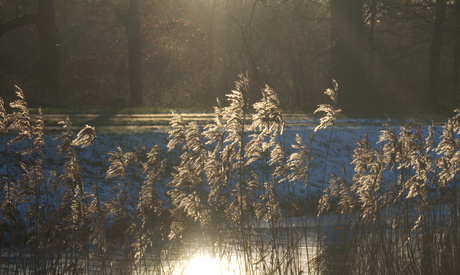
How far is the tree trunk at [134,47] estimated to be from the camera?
23.4 meters

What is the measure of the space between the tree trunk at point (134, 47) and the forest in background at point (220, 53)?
51mm

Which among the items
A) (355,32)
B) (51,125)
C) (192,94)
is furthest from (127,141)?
(192,94)

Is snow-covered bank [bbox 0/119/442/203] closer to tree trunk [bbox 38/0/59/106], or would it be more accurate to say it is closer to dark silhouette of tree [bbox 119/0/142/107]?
dark silhouette of tree [bbox 119/0/142/107]

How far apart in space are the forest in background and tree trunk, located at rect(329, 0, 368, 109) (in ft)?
0.15

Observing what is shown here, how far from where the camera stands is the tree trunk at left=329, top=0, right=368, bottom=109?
63.5 feet

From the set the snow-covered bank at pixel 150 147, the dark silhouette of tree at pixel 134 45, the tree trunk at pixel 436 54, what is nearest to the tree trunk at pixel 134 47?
the dark silhouette of tree at pixel 134 45

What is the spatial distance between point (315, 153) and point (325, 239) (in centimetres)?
432

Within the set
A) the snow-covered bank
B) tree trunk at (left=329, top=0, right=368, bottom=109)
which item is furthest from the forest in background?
the snow-covered bank

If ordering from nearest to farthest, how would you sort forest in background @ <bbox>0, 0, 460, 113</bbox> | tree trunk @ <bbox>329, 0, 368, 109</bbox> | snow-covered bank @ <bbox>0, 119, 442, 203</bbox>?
snow-covered bank @ <bbox>0, 119, 442, 203</bbox> → tree trunk @ <bbox>329, 0, 368, 109</bbox> → forest in background @ <bbox>0, 0, 460, 113</bbox>

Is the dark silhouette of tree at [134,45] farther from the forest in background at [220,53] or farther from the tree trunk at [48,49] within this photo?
the tree trunk at [48,49]

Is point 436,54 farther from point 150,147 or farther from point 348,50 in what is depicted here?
point 150,147

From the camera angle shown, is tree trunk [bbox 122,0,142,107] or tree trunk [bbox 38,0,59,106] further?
tree trunk [bbox 122,0,142,107]

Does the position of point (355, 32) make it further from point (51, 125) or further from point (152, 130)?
point (51, 125)

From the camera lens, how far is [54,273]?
4.45m
